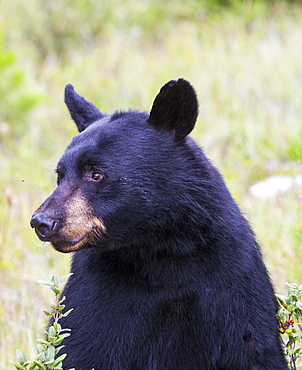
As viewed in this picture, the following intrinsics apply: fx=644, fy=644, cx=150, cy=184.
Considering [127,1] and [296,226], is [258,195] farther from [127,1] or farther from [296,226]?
[127,1]

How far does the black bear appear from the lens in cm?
253

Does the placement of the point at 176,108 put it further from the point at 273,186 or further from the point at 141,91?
the point at 141,91

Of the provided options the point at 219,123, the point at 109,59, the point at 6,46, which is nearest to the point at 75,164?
the point at 219,123

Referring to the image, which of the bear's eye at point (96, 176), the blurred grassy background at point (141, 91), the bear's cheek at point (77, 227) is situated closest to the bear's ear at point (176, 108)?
the bear's eye at point (96, 176)

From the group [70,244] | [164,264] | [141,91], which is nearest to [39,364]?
[70,244]

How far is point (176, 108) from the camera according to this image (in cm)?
262

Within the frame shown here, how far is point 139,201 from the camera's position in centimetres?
253

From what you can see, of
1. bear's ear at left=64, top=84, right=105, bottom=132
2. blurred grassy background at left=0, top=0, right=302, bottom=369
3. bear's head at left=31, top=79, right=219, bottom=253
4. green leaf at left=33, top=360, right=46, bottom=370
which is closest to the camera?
green leaf at left=33, top=360, right=46, bottom=370

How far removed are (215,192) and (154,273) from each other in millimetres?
415

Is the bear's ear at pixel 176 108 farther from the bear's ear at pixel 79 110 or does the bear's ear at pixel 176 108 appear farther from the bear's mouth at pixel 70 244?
the bear's mouth at pixel 70 244

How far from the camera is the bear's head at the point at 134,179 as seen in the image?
2.46 metres

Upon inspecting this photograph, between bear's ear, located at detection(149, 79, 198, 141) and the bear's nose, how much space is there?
0.64 meters

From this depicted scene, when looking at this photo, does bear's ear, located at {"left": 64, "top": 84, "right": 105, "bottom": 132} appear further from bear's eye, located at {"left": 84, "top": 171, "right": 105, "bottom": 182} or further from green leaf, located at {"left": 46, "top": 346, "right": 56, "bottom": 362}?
green leaf, located at {"left": 46, "top": 346, "right": 56, "bottom": 362}

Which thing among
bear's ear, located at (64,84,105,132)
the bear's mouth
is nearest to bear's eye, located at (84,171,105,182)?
the bear's mouth
